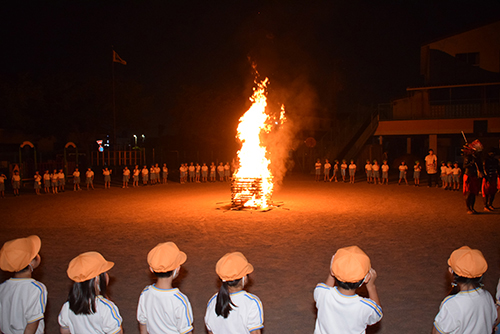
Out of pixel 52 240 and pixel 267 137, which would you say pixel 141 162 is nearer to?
pixel 267 137

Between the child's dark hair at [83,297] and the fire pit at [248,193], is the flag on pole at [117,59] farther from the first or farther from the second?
the child's dark hair at [83,297]

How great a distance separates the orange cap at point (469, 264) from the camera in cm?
338

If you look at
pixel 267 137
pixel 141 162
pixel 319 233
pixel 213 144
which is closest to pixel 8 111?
pixel 141 162

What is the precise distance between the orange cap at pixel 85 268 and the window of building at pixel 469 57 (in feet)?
115

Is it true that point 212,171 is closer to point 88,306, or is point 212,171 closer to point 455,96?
point 455,96

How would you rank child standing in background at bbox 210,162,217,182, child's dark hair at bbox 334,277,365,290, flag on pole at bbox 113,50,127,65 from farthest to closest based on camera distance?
flag on pole at bbox 113,50,127,65, child standing in background at bbox 210,162,217,182, child's dark hair at bbox 334,277,365,290

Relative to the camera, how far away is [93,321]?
3.48 meters

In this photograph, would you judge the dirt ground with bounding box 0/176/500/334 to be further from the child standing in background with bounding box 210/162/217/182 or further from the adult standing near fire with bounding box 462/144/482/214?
the child standing in background with bounding box 210/162/217/182

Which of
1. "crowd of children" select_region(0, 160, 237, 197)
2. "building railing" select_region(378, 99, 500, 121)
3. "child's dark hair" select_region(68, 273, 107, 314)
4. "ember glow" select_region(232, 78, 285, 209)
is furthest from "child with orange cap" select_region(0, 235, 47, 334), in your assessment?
"building railing" select_region(378, 99, 500, 121)

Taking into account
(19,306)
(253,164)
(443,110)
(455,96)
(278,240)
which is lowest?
(278,240)

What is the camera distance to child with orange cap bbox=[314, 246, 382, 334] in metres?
3.19

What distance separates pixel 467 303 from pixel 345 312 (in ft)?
3.60

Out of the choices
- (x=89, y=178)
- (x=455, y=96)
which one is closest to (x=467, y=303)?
(x=89, y=178)

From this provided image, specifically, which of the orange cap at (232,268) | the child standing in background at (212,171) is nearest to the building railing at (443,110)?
the child standing in background at (212,171)
